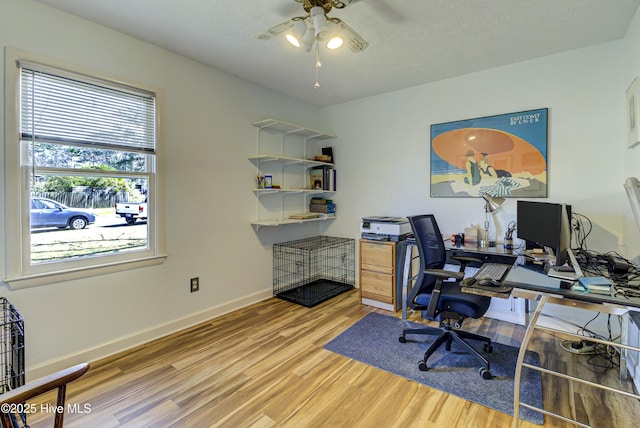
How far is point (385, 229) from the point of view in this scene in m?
3.32

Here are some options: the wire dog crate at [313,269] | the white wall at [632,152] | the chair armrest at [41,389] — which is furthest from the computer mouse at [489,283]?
the wire dog crate at [313,269]

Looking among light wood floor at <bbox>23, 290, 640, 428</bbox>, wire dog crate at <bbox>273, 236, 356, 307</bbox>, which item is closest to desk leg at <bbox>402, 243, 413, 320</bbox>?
light wood floor at <bbox>23, 290, 640, 428</bbox>

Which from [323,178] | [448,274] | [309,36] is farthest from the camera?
[323,178]

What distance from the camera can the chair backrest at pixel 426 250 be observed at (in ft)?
7.47

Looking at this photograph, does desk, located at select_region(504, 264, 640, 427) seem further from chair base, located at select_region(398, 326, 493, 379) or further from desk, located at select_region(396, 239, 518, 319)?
desk, located at select_region(396, 239, 518, 319)

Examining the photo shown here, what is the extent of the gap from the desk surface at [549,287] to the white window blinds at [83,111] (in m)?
2.79

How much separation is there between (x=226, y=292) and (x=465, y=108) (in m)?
3.15

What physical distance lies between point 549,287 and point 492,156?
1859mm

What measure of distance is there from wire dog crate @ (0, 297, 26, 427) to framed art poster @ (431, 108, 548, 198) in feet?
11.5

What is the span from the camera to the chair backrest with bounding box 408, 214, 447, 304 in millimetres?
2275

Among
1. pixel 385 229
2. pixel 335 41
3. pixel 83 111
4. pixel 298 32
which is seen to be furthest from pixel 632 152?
pixel 83 111

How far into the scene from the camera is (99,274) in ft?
7.52

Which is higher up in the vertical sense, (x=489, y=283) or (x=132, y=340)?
(x=489, y=283)

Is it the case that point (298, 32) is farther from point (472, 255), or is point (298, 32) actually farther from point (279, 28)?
point (472, 255)
